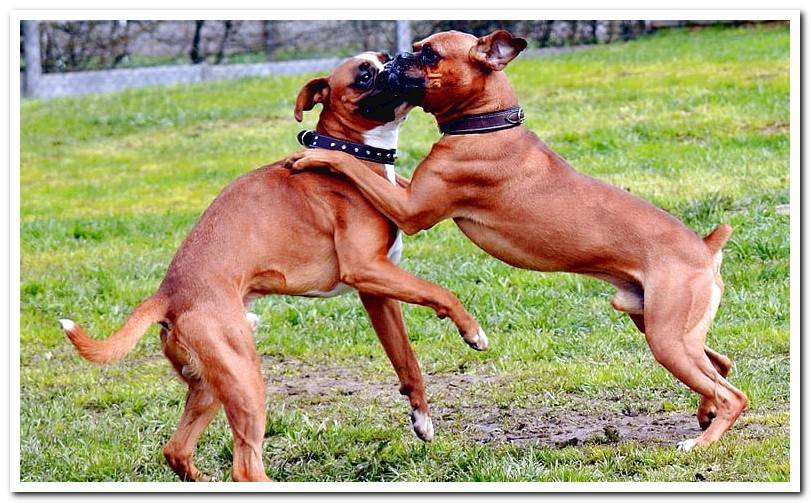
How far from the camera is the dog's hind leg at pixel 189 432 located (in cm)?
555

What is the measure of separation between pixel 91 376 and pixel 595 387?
305 cm

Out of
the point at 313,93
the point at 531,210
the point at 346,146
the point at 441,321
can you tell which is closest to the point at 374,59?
the point at 313,93

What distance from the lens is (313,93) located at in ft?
20.0

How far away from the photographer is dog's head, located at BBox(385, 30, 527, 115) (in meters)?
5.74

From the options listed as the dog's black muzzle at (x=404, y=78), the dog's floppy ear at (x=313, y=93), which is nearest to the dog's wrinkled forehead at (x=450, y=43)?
the dog's black muzzle at (x=404, y=78)

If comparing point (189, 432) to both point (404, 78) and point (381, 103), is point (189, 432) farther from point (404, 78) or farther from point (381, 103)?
point (404, 78)

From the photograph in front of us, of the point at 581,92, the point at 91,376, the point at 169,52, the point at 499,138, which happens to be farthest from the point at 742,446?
the point at 169,52

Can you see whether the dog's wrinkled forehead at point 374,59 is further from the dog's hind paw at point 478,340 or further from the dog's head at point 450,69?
the dog's hind paw at point 478,340

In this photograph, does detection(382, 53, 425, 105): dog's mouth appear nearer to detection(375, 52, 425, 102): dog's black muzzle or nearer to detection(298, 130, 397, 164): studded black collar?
detection(375, 52, 425, 102): dog's black muzzle

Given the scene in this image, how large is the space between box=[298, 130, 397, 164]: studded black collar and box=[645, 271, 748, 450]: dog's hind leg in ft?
4.56

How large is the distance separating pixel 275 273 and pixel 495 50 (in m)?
1.46

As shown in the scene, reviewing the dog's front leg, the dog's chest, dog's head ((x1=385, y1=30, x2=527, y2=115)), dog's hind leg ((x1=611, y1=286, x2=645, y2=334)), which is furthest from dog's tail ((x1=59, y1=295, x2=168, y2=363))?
dog's hind leg ((x1=611, y1=286, x2=645, y2=334))

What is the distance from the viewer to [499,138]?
587cm
